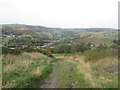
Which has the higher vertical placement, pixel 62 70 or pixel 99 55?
pixel 99 55

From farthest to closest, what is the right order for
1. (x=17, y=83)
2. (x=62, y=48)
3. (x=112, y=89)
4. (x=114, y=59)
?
(x=62, y=48) → (x=114, y=59) → (x=17, y=83) → (x=112, y=89)

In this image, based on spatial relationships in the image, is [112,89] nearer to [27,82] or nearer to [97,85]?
[97,85]

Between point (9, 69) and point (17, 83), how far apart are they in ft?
12.0

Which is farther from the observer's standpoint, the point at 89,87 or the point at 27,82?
the point at 27,82

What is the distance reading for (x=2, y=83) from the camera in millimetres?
8594

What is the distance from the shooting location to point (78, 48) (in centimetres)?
5016

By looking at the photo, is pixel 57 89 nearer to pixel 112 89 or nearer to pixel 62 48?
pixel 112 89

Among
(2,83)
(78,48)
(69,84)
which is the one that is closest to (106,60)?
(69,84)

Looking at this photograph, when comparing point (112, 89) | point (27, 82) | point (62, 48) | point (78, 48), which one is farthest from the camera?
point (62, 48)

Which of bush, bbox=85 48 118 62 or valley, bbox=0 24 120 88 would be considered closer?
valley, bbox=0 24 120 88

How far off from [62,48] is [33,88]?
48939mm

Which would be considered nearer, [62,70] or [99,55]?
[62,70]

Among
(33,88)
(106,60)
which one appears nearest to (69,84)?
(33,88)

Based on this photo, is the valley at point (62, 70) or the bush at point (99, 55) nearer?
the valley at point (62, 70)
